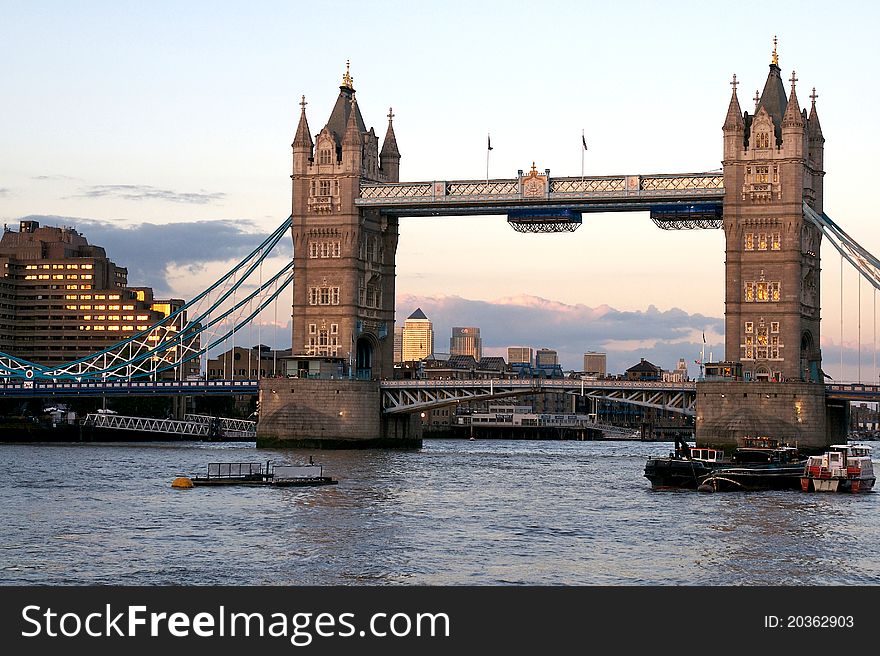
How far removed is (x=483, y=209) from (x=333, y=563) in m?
76.1

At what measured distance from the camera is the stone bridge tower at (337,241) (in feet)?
410

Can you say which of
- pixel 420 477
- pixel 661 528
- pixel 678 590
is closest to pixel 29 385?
pixel 420 477

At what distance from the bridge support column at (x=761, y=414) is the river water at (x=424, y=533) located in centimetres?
2446

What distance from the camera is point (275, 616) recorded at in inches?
1231

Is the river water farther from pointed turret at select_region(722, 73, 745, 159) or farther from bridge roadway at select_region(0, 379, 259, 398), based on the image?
bridge roadway at select_region(0, 379, 259, 398)

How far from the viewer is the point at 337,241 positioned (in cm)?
12512

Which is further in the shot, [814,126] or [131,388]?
[131,388]

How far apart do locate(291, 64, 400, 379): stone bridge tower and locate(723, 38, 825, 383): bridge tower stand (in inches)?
1124

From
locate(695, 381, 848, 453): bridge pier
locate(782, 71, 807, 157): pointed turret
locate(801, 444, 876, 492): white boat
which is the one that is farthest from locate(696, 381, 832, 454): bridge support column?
locate(801, 444, 876, 492): white boat

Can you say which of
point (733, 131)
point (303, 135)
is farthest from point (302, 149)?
point (733, 131)

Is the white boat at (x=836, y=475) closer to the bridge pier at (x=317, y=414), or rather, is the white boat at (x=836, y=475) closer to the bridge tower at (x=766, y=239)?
the bridge tower at (x=766, y=239)

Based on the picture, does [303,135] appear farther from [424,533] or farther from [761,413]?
[424,533]

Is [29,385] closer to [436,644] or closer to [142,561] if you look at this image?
[142,561]

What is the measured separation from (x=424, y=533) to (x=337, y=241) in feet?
231
